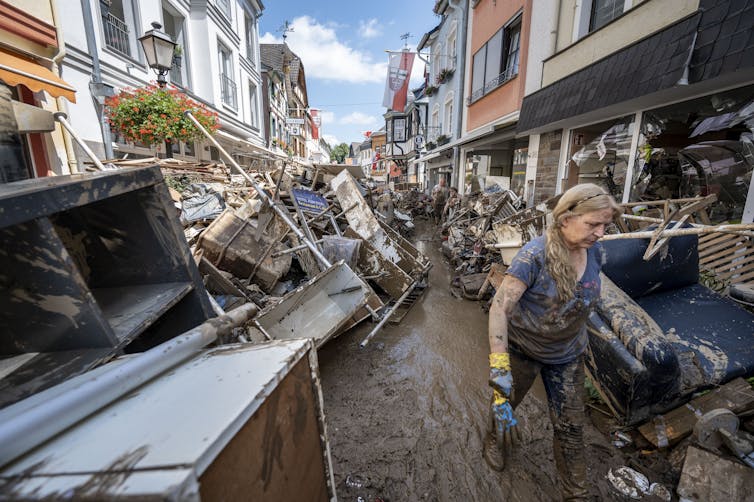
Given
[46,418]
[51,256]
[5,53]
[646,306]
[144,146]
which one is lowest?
[646,306]

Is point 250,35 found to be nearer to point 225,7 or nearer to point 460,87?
point 225,7

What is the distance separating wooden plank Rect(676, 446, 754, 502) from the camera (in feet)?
5.78

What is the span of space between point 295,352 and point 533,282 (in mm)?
1409

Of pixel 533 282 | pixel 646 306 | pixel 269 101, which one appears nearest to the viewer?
pixel 533 282

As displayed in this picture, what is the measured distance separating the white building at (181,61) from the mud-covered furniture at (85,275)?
6.17 meters

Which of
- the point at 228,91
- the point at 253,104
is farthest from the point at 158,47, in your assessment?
the point at 253,104

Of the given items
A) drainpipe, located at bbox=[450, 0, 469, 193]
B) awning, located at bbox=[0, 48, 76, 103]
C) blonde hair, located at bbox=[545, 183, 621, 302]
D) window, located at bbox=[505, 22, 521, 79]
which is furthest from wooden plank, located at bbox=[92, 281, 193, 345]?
drainpipe, located at bbox=[450, 0, 469, 193]

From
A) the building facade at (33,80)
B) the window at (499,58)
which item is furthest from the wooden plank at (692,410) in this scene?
the window at (499,58)

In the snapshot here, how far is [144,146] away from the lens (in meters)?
7.85

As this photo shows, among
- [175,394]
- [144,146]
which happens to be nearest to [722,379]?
A: [175,394]

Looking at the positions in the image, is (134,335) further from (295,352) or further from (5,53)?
(5,53)

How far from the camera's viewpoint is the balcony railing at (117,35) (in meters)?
6.72

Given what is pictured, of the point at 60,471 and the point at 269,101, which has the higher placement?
the point at 269,101

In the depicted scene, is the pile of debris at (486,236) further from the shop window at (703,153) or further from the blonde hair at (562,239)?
the blonde hair at (562,239)
